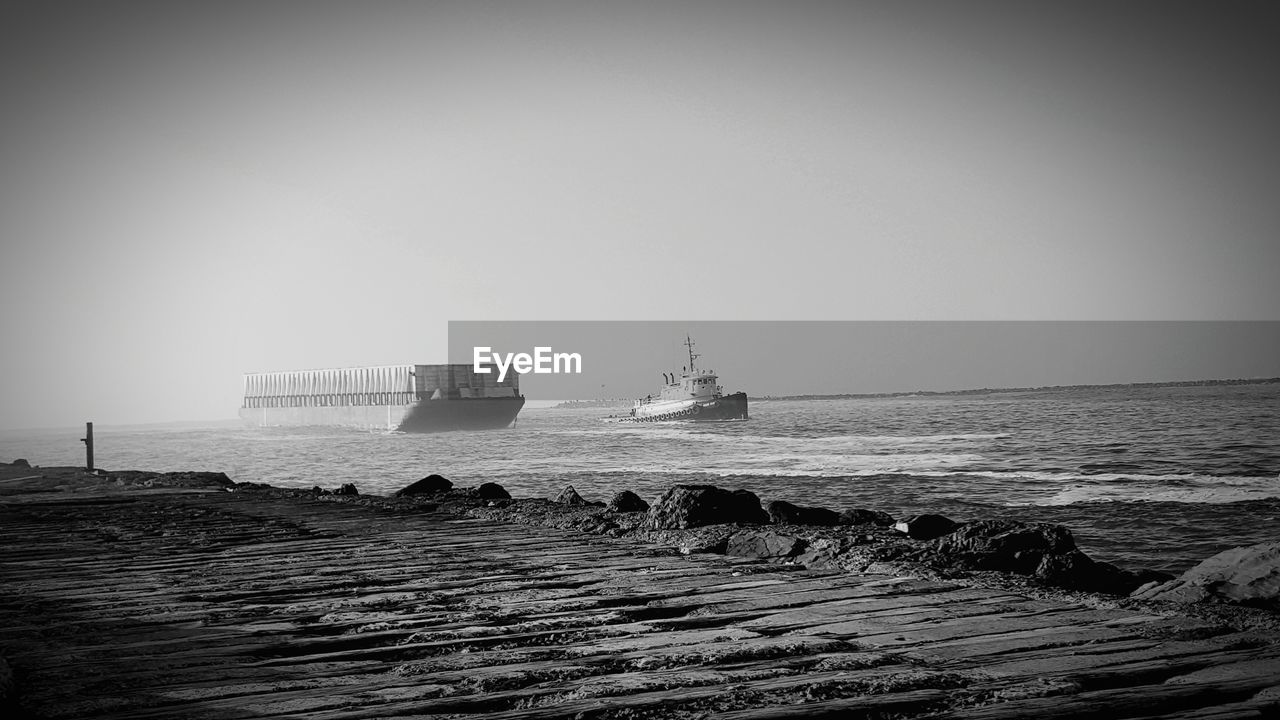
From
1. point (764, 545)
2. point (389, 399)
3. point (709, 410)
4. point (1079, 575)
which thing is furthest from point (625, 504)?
point (389, 399)

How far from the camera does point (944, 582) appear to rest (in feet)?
17.7

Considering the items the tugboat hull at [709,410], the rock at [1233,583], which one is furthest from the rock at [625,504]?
the tugboat hull at [709,410]

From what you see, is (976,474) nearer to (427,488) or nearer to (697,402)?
(427,488)

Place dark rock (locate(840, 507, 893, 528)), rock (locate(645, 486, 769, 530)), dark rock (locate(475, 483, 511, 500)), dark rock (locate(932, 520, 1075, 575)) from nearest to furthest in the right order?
dark rock (locate(932, 520, 1075, 575)) → rock (locate(645, 486, 769, 530)) → dark rock (locate(840, 507, 893, 528)) → dark rock (locate(475, 483, 511, 500))

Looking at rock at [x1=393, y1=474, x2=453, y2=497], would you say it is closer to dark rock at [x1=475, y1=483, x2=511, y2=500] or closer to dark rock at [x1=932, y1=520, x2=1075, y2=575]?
dark rock at [x1=475, y1=483, x2=511, y2=500]

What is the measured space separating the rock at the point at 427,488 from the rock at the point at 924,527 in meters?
7.07

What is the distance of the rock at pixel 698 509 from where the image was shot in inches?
326

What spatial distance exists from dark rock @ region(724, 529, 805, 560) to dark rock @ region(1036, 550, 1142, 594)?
1.53 meters

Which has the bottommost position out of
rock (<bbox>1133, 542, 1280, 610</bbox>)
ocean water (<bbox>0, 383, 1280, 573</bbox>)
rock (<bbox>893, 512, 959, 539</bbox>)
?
ocean water (<bbox>0, 383, 1280, 573</bbox>)

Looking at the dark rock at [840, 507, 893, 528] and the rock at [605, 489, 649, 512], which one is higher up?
the rock at [605, 489, 649, 512]

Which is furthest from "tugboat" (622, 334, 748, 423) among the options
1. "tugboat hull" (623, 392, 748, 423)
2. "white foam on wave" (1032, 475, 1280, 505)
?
"white foam on wave" (1032, 475, 1280, 505)

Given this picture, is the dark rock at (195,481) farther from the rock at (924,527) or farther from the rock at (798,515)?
the rock at (924,527)

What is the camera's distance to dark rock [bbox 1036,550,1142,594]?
18.5 ft

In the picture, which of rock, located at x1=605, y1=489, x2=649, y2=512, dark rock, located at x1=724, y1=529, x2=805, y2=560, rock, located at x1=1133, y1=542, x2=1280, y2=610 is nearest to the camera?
rock, located at x1=1133, y1=542, x2=1280, y2=610
